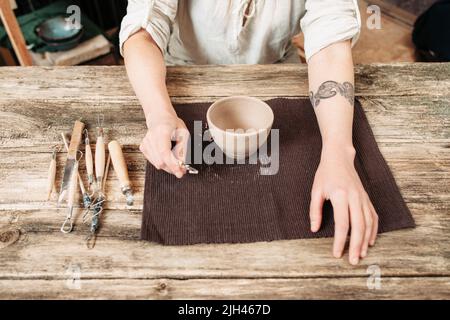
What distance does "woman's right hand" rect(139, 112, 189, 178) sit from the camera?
85 centimetres

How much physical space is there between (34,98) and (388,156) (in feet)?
3.08

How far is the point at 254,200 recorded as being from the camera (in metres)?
0.82

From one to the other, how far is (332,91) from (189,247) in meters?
0.56

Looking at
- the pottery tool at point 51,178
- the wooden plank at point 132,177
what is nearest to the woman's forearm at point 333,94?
the wooden plank at point 132,177

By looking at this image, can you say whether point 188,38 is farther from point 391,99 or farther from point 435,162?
point 435,162

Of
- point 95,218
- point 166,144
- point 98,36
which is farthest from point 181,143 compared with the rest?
point 98,36

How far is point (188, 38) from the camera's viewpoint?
1396 millimetres

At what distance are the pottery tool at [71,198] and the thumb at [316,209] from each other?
1.56 feet

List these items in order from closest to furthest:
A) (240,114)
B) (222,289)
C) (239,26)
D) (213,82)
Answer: (222,289) < (240,114) < (213,82) < (239,26)

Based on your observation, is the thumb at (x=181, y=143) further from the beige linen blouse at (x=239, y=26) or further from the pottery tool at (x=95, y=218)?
the beige linen blouse at (x=239, y=26)

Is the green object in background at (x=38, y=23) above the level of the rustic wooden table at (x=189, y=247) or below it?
below

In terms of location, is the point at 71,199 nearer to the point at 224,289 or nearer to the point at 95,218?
the point at 95,218

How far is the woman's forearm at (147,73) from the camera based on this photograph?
0.98m
